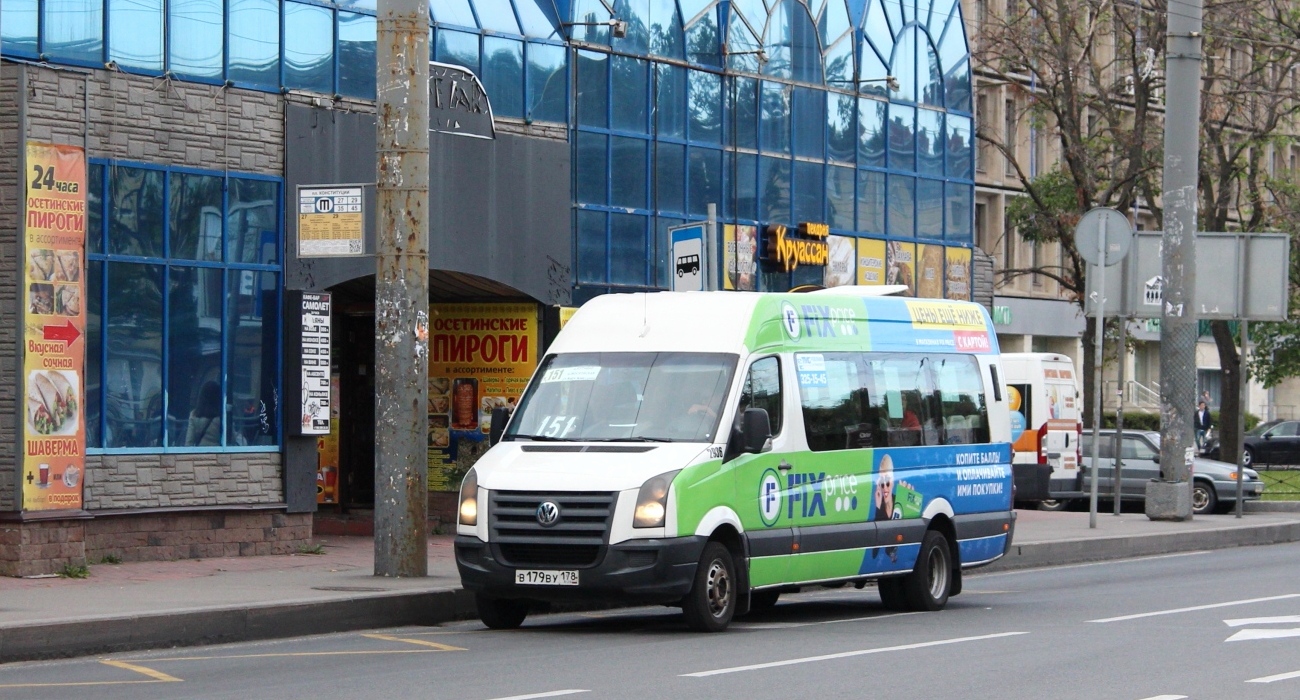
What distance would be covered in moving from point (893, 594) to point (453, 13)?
8438 mm

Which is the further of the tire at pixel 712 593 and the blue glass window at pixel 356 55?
the blue glass window at pixel 356 55

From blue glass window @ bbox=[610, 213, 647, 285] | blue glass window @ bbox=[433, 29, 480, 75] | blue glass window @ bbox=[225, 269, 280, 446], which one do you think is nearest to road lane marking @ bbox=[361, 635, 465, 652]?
blue glass window @ bbox=[225, 269, 280, 446]

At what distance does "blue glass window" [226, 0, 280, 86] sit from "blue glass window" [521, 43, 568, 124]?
3708 mm

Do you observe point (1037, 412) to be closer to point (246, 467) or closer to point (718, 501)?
point (246, 467)

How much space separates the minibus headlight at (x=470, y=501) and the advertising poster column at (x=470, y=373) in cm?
806

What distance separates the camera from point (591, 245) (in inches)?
866

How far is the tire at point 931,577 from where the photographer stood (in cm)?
1545

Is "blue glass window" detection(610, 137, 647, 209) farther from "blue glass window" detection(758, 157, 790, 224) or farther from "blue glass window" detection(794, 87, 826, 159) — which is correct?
"blue glass window" detection(794, 87, 826, 159)

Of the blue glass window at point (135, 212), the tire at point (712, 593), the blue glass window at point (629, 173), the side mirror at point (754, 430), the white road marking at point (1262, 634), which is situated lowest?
the white road marking at point (1262, 634)

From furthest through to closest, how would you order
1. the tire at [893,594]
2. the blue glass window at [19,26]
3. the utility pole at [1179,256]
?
1. the utility pole at [1179,256]
2. the blue glass window at [19,26]
3. the tire at [893,594]

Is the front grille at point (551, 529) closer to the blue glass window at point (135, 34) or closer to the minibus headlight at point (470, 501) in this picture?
the minibus headlight at point (470, 501)

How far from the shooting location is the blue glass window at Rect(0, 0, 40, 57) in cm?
1590

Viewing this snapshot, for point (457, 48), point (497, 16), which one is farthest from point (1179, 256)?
point (457, 48)

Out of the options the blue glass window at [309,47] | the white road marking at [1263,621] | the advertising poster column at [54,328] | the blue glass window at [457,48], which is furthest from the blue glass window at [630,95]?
the white road marking at [1263,621]
